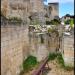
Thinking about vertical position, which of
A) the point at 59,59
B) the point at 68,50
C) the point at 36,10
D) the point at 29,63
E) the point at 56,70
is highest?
the point at 36,10

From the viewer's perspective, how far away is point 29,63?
11.9 meters

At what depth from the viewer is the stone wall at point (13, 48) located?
28.8 ft

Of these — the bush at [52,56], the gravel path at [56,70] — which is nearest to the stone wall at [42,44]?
the bush at [52,56]

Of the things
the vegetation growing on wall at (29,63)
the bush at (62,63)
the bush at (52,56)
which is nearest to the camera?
the bush at (62,63)

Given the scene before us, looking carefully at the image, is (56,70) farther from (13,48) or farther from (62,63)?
(13,48)

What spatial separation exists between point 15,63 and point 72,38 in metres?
2.72

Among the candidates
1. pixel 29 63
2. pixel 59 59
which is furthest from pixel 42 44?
pixel 29 63

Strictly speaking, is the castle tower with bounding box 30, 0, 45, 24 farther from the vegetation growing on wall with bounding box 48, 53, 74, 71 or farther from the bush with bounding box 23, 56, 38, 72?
the bush with bounding box 23, 56, 38, 72

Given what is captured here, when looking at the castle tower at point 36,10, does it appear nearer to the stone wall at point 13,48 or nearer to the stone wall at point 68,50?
the stone wall at point 13,48

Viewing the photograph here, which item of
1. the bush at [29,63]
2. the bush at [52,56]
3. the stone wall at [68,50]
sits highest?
the stone wall at [68,50]

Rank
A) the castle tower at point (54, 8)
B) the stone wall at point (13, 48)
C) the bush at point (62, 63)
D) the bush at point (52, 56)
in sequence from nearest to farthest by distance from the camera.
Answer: the stone wall at point (13, 48), the bush at point (62, 63), the bush at point (52, 56), the castle tower at point (54, 8)

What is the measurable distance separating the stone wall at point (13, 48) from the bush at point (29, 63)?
280 millimetres

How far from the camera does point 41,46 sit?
1270 centimetres

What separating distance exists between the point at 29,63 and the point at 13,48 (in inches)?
81.4
